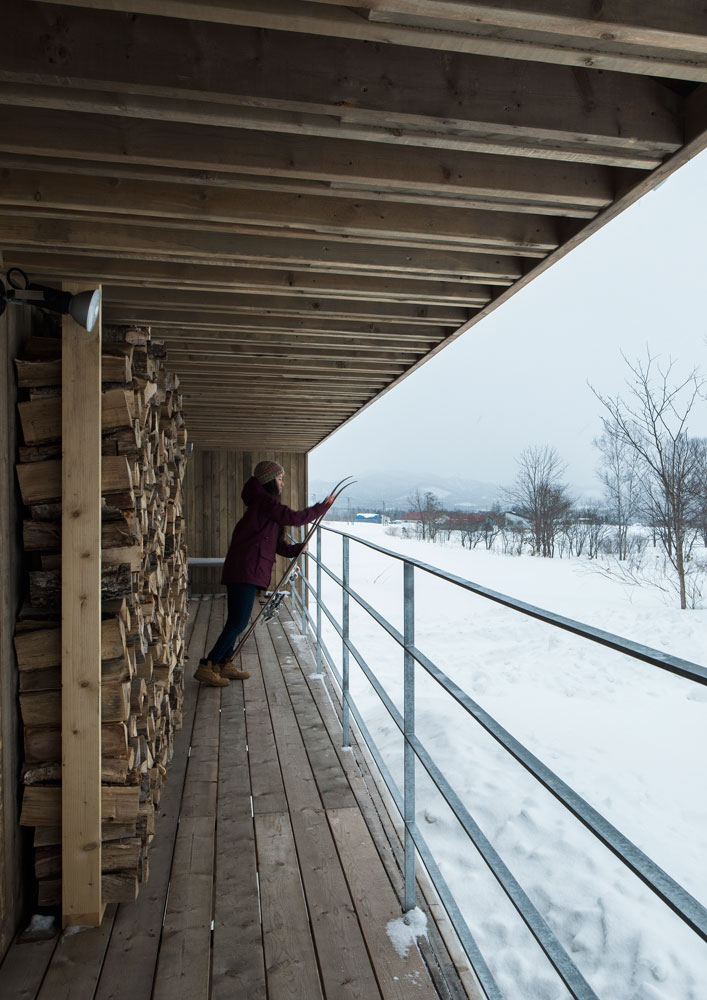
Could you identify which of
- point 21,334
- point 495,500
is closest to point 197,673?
point 21,334

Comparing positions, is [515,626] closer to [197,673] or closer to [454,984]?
[197,673]

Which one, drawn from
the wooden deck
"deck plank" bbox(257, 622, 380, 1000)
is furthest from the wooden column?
"deck plank" bbox(257, 622, 380, 1000)

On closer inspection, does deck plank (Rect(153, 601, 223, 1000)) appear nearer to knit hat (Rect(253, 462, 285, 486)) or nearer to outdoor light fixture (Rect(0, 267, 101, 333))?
knit hat (Rect(253, 462, 285, 486))

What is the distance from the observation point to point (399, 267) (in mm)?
2250

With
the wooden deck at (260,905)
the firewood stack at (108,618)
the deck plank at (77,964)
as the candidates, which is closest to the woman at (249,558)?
the wooden deck at (260,905)

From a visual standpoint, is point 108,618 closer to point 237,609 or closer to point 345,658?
point 345,658

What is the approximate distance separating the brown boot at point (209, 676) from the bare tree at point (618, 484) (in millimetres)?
9437

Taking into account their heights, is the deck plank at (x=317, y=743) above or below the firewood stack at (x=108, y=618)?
below

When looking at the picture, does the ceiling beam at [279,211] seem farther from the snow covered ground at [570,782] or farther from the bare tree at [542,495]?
the bare tree at [542,495]

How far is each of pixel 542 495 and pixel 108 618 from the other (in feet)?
47.7

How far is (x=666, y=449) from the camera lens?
1024cm

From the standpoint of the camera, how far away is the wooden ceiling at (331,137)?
4.07ft

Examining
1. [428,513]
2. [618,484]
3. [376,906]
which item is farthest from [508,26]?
[428,513]

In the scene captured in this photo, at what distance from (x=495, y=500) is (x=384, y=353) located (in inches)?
553
